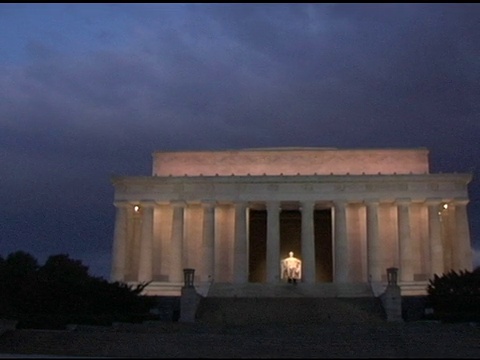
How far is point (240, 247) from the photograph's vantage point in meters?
55.2

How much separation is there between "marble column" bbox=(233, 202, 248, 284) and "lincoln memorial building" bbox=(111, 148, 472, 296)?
81 mm

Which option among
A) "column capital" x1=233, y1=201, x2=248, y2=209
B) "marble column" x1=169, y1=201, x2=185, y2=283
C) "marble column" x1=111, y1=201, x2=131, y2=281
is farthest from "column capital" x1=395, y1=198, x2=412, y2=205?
"marble column" x1=111, y1=201, x2=131, y2=281

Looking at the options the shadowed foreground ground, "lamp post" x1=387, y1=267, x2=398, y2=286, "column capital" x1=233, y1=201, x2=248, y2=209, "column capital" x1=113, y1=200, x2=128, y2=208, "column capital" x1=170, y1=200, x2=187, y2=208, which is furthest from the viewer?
"column capital" x1=113, y1=200, x2=128, y2=208

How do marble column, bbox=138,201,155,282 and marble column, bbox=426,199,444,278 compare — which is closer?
marble column, bbox=426,199,444,278

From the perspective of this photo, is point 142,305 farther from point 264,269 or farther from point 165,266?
point 264,269

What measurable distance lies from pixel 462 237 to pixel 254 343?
31897mm

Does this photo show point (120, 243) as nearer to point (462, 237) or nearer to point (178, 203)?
point (178, 203)

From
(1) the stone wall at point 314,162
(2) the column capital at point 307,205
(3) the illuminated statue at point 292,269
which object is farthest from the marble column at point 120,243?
(2) the column capital at point 307,205

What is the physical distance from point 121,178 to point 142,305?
18.0 metres

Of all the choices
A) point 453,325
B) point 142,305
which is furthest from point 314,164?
point 453,325

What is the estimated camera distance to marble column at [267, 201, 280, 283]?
54531 millimetres

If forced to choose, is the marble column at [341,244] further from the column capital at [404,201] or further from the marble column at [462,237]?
the marble column at [462,237]

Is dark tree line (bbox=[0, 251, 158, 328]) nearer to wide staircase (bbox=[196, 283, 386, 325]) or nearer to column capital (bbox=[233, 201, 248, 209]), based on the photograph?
wide staircase (bbox=[196, 283, 386, 325])

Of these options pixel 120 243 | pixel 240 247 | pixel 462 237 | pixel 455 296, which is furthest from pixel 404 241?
pixel 120 243
